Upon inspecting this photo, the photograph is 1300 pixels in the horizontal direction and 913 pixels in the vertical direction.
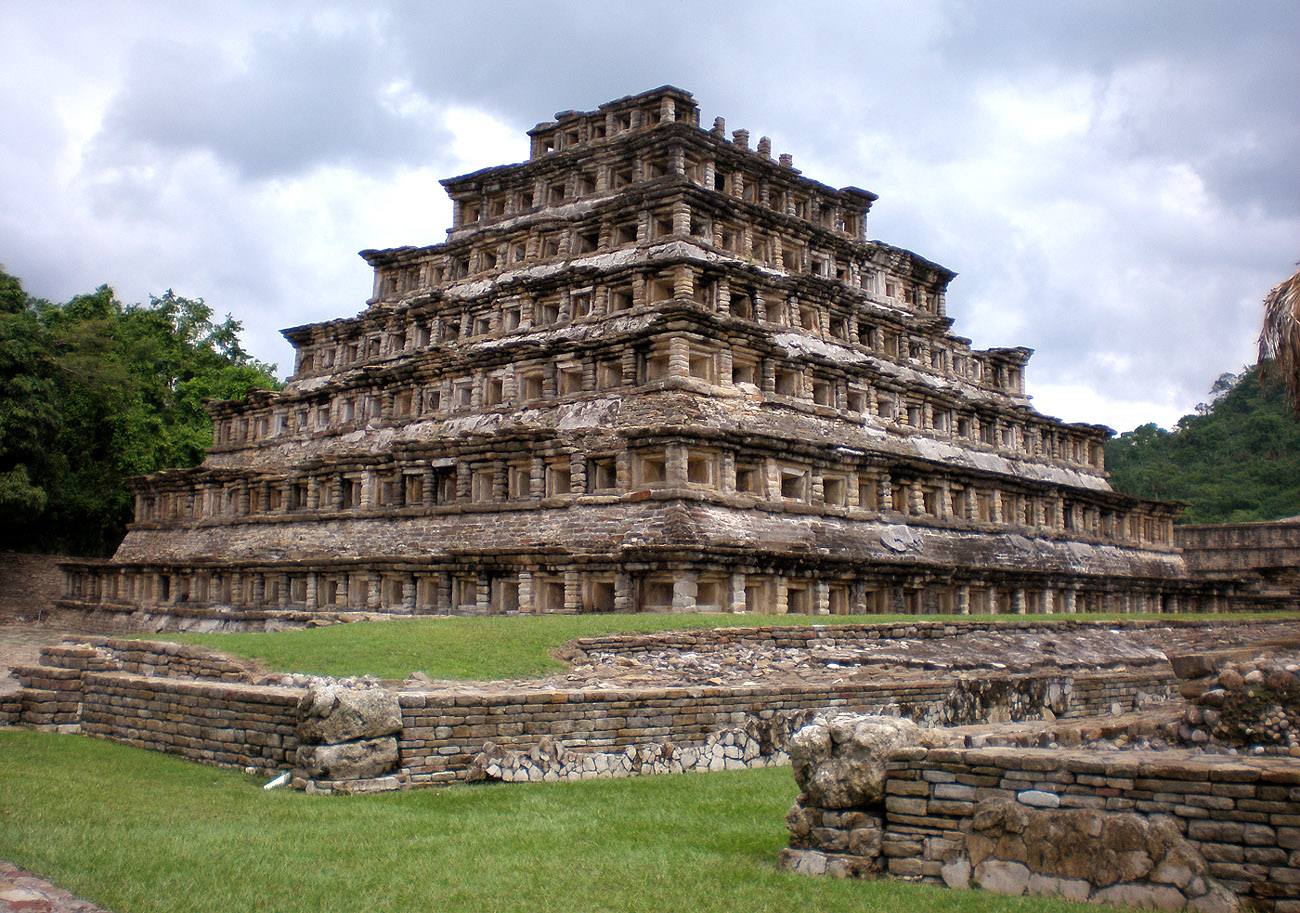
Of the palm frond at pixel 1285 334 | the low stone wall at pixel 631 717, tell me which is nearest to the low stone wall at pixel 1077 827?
the low stone wall at pixel 631 717

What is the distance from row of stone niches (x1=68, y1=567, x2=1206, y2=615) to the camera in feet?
75.3

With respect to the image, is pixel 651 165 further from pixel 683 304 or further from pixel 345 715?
pixel 345 715

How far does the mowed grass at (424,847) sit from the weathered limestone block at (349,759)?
0.36 metres

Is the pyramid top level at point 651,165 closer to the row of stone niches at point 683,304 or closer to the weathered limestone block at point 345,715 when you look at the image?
the row of stone niches at point 683,304

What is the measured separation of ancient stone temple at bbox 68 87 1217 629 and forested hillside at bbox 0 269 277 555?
4.45m

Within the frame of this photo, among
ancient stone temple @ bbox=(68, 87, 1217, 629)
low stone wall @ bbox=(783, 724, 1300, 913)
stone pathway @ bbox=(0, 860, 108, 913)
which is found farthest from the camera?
ancient stone temple @ bbox=(68, 87, 1217, 629)

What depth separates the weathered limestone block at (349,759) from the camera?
991 centimetres

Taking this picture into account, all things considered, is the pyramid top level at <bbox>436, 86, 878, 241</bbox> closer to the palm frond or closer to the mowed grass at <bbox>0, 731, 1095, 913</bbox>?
the palm frond

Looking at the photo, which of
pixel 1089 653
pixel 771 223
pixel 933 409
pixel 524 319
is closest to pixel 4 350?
pixel 524 319

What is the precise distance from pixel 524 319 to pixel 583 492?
9.20 metres

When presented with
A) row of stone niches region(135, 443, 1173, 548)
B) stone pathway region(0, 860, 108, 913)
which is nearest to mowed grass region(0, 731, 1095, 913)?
stone pathway region(0, 860, 108, 913)

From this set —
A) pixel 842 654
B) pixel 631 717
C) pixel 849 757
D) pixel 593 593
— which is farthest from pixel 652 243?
pixel 849 757

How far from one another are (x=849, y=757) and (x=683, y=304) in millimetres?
20333

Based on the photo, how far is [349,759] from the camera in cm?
995
